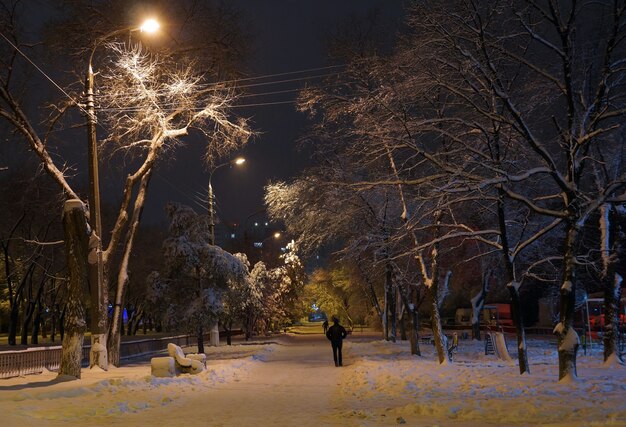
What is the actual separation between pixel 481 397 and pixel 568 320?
130 inches

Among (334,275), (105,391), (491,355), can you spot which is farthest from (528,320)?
(105,391)

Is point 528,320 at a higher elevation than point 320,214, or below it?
below

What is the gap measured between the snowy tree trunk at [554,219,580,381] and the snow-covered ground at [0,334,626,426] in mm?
387

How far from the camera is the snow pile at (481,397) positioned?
30.0 feet

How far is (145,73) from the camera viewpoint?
1888cm

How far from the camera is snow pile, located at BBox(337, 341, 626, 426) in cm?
916

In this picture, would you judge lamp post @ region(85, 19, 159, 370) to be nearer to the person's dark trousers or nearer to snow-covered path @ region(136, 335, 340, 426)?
snow-covered path @ region(136, 335, 340, 426)

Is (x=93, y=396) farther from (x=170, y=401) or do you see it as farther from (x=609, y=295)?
(x=609, y=295)

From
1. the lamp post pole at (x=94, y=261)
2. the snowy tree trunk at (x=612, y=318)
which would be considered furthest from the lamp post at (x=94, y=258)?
the snowy tree trunk at (x=612, y=318)

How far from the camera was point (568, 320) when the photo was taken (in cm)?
1315

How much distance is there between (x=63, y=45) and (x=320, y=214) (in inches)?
401

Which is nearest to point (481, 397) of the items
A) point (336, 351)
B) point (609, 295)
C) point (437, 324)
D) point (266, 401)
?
point (266, 401)

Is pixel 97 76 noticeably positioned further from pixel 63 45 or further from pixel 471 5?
pixel 471 5

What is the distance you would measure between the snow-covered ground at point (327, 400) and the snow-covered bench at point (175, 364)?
344 mm
